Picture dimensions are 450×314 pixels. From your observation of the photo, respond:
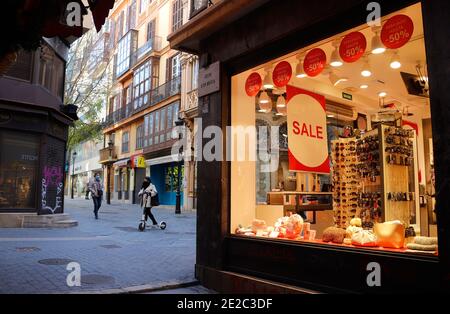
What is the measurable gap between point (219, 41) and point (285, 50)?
142cm

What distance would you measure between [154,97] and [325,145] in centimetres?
2597

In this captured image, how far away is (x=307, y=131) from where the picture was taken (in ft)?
24.5

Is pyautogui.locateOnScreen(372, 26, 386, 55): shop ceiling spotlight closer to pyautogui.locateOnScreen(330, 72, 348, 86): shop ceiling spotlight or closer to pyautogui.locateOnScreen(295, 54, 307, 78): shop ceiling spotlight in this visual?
pyautogui.locateOnScreen(295, 54, 307, 78): shop ceiling spotlight

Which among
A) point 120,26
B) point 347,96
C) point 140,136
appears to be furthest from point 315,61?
point 120,26

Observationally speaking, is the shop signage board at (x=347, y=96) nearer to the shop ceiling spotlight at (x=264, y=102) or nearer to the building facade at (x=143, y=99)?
the shop ceiling spotlight at (x=264, y=102)

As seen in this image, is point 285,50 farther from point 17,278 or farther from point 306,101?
point 17,278

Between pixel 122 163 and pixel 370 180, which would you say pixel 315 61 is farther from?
pixel 122 163

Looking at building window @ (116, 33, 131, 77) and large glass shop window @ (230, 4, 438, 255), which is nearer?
large glass shop window @ (230, 4, 438, 255)

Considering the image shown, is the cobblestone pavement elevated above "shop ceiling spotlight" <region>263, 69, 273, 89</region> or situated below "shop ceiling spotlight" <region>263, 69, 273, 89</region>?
below

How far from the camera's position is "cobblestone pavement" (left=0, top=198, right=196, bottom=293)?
620 centimetres

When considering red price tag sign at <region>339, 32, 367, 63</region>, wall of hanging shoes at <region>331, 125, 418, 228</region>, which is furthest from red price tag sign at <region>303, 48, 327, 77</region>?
wall of hanging shoes at <region>331, 125, 418, 228</region>

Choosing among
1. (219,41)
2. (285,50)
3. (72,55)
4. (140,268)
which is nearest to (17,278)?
(140,268)

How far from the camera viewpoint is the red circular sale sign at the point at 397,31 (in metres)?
4.62

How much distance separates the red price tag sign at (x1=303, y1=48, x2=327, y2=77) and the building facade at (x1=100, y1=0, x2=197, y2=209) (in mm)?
22416
